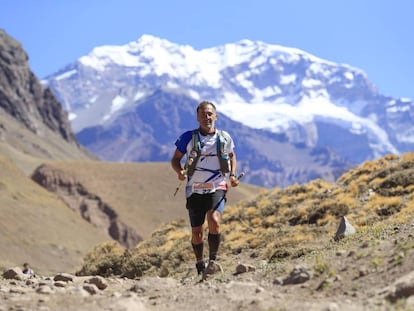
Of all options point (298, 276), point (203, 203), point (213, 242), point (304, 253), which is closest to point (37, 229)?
point (304, 253)

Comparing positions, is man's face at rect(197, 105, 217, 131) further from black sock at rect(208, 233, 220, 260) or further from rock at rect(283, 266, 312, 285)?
rock at rect(283, 266, 312, 285)

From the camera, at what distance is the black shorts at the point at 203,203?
9.87 m

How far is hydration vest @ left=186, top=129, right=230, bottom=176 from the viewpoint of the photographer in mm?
9789

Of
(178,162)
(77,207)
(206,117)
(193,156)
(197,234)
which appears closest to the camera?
(193,156)

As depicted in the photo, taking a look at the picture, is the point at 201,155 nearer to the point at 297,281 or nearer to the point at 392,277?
the point at 297,281

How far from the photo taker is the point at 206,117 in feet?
32.5

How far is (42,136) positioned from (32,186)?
93.0 metres

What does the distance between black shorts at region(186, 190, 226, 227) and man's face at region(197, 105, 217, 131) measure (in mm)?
927

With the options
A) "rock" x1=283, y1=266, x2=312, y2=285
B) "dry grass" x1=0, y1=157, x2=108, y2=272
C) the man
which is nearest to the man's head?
the man

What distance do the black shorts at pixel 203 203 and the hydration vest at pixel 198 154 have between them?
325 millimetres

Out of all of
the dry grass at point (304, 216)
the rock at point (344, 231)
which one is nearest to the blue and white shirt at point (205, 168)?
the dry grass at point (304, 216)

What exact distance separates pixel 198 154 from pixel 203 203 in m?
0.70

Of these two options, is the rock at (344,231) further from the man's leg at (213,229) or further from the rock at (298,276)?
the rock at (298,276)

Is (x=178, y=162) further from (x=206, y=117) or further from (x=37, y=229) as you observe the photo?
(x=37, y=229)
